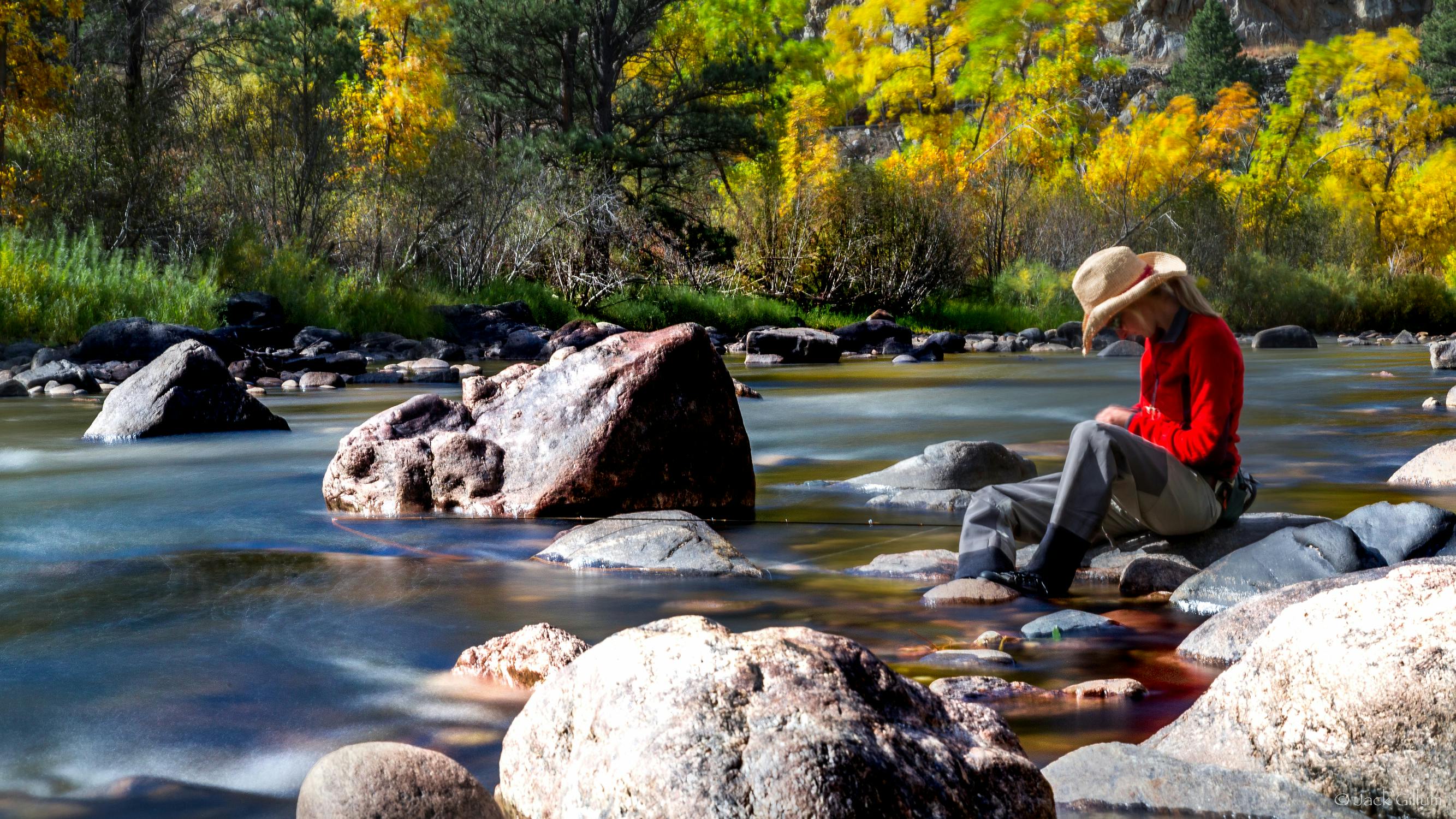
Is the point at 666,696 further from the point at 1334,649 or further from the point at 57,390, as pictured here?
the point at 57,390

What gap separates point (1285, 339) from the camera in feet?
90.9

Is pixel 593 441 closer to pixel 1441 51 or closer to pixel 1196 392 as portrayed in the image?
pixel 1196 392

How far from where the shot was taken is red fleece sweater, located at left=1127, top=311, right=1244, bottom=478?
516cm

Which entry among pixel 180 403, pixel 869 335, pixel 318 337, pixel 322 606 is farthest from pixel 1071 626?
pixel 869 335

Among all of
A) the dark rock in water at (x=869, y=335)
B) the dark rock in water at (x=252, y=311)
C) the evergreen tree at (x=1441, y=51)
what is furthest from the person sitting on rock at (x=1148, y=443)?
the evergreen tree at (x=1441, y=51)

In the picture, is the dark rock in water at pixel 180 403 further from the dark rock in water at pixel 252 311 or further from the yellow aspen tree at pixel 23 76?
the yellow aspen tree at pixel 23 76

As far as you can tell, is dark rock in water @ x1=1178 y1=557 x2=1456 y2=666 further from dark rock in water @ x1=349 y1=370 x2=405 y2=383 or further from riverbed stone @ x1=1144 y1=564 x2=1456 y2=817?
dark rock in water @ x1=349 y1=370 x2=405 y2=383

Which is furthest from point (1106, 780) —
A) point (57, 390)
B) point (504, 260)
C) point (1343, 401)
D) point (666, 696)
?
point (504, 260)

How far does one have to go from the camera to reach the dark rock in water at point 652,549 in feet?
18.7

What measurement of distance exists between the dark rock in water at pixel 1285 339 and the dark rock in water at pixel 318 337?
60.3 feet

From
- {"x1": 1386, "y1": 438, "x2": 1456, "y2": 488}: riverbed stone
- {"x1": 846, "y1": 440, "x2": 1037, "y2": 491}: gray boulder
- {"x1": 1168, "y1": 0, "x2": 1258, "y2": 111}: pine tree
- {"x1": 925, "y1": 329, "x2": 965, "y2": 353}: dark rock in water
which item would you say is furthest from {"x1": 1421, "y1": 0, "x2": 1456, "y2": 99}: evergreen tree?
{"x1": 846, "y1": 440, "x2": 1037, "y2": 491}: gray boulder

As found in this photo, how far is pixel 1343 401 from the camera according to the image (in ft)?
49.6

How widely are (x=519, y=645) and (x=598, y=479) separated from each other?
2.96 meters

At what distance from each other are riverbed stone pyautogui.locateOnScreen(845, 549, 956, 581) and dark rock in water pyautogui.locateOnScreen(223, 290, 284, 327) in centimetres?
1634
